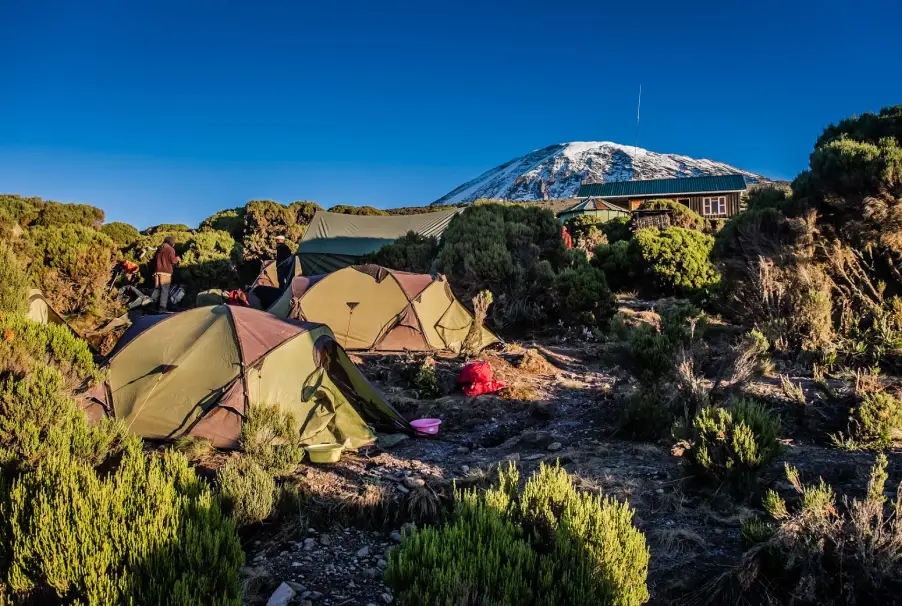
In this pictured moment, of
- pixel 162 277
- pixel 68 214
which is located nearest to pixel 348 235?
pixel 162 277

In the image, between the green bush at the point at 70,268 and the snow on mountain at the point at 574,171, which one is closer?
the green bush at the point at 70,268

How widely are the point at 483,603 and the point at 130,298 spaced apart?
13928 mm

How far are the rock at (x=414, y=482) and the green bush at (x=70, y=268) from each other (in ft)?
33.6

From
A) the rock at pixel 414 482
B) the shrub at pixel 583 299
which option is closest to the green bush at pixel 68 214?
the shrub at pixel 583 299

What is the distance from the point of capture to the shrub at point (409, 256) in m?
15.3

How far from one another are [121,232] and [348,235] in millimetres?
12876

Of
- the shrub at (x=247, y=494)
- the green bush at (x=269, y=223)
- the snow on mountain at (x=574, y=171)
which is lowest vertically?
the shrub at (x=247, y=494)

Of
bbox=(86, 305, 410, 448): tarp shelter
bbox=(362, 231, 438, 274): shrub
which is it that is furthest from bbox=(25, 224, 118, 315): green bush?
bbox=(86, 305, 410, 448): tarp shelter

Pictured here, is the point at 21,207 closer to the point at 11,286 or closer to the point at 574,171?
the point at 11,286

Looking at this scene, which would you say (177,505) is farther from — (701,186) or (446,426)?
(701,186)

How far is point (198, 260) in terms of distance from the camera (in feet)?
59.3

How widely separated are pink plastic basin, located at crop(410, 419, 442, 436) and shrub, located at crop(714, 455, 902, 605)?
368 centimetres

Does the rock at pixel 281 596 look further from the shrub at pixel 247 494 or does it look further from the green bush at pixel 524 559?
the green bush at pixel 524 559

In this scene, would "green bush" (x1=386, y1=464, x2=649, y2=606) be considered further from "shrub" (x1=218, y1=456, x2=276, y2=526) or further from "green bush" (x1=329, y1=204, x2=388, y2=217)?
"green bush" (x1=329, y1=204, x2=388, y2=217)
